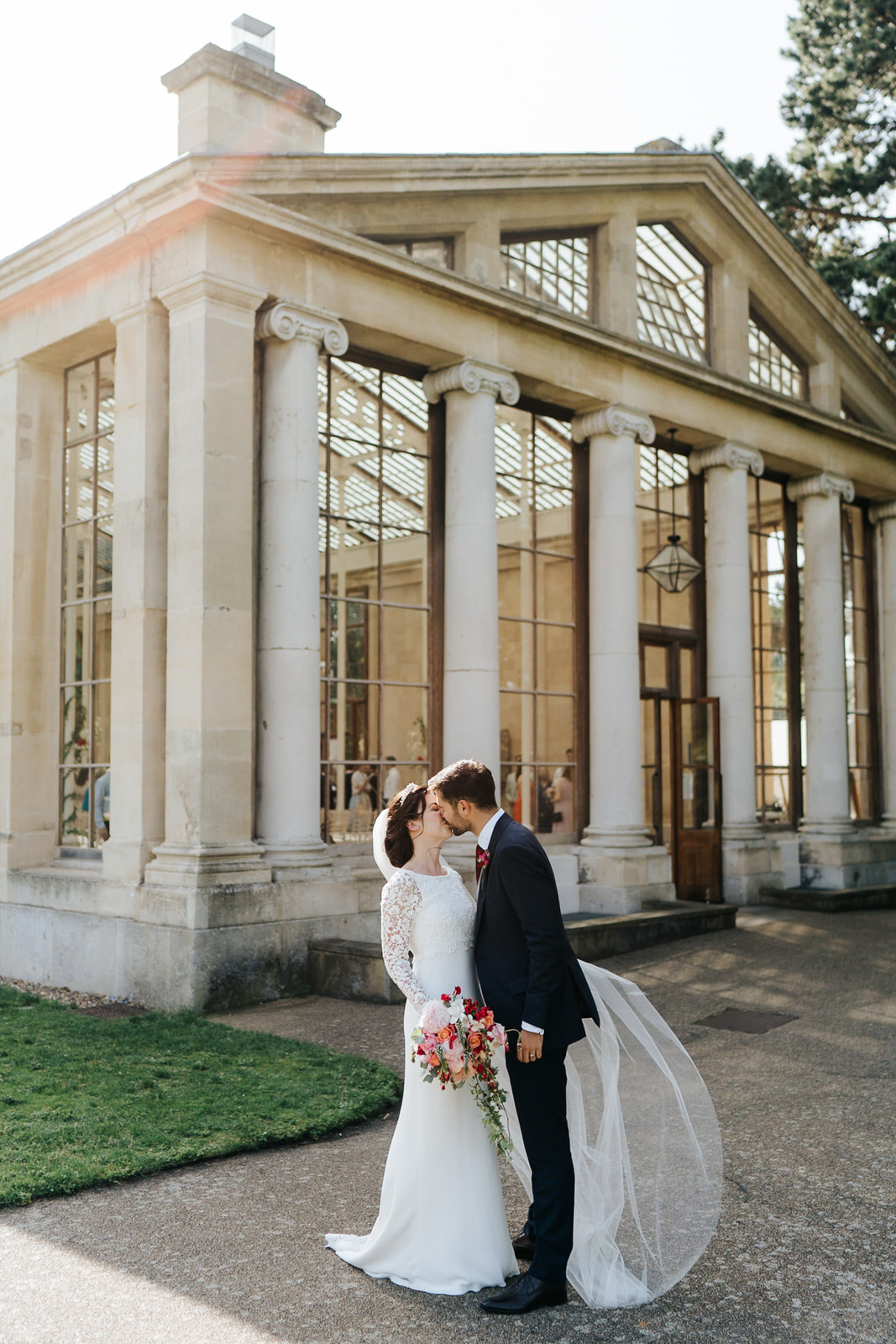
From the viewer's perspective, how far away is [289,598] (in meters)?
9.91

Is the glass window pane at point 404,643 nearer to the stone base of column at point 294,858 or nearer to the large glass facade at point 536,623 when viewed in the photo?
the large glass facade at point 536,623

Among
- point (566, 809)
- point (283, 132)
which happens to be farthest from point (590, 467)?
point (283, 132)

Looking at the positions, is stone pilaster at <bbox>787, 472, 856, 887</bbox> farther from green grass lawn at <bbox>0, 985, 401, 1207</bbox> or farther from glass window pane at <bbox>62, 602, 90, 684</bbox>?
green grass lawn at <bbox>0, 985, 401, 1207</bbox>

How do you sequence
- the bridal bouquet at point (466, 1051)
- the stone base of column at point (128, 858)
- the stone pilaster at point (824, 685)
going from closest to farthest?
the bridal bouquet at point (466, 1051), the stone base of column at point (128, 858), the stone pilaster at point (824, 685)

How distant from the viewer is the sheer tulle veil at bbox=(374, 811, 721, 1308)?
159 inches

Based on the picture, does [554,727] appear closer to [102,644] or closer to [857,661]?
[102,644]

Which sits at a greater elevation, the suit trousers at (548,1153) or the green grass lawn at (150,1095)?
the suit trousers at (548,1153)

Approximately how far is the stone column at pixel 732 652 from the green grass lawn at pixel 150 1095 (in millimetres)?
7944

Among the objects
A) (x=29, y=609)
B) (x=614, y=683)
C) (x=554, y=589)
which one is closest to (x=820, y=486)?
(x=554, y=589)

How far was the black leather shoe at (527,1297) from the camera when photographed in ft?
12.7

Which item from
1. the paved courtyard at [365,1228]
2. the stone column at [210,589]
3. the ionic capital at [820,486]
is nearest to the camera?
the paved courtyard at [365,1228]

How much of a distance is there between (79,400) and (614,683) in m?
6.18

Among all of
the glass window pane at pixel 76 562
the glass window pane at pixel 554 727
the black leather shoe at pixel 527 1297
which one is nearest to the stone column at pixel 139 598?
the glass window pane at pixel 76 562

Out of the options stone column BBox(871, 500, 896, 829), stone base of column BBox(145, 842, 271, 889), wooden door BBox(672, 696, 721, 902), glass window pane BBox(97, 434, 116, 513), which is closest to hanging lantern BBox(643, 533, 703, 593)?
wooden door BBox(672, 696, 721, 902)
